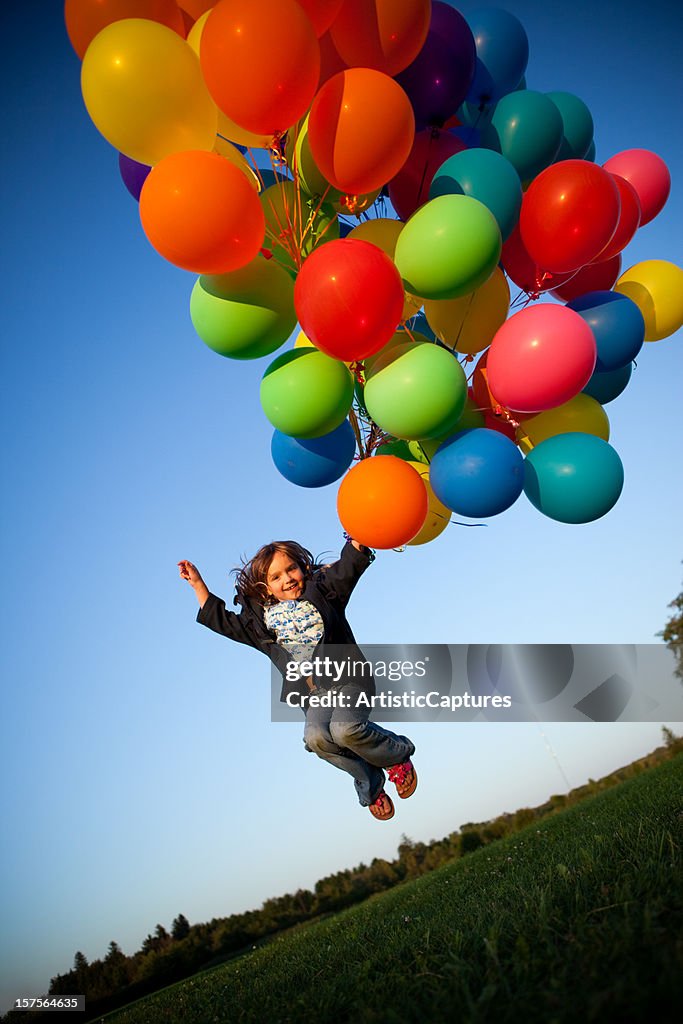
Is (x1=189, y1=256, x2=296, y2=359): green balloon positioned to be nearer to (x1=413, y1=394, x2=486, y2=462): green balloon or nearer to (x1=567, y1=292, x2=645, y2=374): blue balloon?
(x1=413, y1=394, x2=486, y2=462): green balloon

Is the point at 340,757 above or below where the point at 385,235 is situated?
below

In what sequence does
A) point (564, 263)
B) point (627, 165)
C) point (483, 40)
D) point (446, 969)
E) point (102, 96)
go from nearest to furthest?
point (446, 969)
point (102, 96)
point (564, 263)
point (483, 40)
point (627, 165)

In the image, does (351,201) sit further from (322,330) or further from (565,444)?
(565,444)

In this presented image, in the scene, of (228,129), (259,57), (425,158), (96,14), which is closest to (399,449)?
(425,158)

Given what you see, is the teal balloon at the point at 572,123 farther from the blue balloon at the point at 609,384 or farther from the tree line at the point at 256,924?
the tree line at the point at 256,924

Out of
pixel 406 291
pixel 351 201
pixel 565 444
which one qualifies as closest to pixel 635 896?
pixel 565 444

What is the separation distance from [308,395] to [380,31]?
1.51 m

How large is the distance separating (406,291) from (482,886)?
2713mm

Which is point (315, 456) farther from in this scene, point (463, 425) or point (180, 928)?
point (180, 928)

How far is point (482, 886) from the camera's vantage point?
3057 mm

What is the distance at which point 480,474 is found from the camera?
270cm

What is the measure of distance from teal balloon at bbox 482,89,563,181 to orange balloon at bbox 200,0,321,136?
3.38 ft

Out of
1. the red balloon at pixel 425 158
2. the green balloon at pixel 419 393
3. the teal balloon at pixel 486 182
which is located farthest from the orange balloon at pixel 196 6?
the green balloon at pixel 419 393

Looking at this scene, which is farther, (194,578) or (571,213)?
(194,578)
